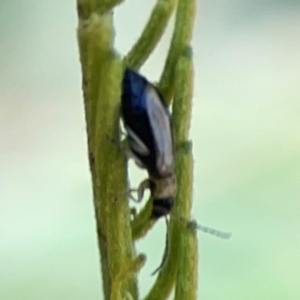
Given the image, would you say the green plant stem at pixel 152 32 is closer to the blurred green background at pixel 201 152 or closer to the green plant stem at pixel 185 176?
the green plant stem at pixel 185 176

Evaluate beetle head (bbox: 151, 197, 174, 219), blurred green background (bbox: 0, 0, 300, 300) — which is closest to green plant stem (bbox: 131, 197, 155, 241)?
beetle head (bbox: 151, 197, 174, 219)

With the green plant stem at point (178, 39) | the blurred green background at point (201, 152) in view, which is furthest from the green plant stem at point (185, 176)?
the blurred green background at point (201, 152)

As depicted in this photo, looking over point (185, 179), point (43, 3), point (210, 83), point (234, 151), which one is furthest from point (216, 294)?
point (185, 179)

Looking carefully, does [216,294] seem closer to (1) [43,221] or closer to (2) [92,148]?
(1) [43,221]

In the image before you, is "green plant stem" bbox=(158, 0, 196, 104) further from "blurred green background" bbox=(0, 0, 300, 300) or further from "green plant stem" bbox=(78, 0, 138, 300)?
"blurred green background" bbox=(0, 0, 300, 300)

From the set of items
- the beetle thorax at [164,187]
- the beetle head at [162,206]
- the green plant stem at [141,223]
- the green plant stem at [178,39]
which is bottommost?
the green plant stem at [141,223]

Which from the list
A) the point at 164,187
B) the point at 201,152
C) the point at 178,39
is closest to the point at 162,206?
the point at 164,187

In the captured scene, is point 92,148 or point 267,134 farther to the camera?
point 267,134
